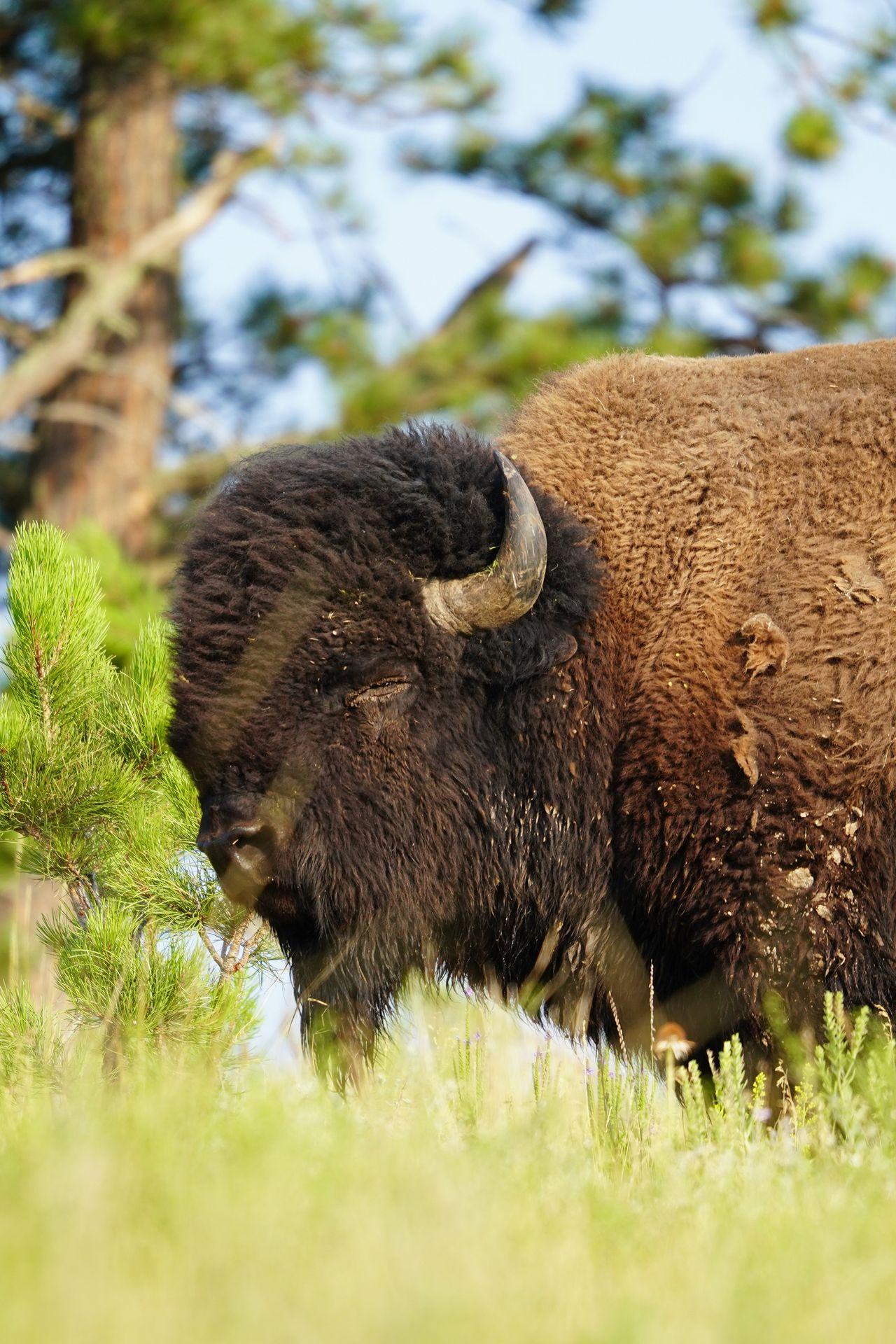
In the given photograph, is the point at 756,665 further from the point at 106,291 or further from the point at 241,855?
the point at 106,291

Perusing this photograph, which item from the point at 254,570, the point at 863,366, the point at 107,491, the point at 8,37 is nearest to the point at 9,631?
the point at 254,570

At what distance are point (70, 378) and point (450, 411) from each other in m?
3.17

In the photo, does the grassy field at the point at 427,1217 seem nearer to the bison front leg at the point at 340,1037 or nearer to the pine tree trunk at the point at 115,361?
the bison front leg at the point at 340,1037

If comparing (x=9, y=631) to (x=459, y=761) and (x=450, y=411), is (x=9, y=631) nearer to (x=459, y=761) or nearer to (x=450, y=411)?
(x=459, y=761)

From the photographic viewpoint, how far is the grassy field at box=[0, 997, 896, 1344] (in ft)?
5.90

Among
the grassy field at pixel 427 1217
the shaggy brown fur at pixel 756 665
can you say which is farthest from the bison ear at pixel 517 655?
the grassy field at pixel 427 1217

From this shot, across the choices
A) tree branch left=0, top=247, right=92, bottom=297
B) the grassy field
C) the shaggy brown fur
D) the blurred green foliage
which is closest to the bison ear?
the shaggy brown fur

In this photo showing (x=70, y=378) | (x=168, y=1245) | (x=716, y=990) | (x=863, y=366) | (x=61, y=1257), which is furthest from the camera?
(x=70, y=378)

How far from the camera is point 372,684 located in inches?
162

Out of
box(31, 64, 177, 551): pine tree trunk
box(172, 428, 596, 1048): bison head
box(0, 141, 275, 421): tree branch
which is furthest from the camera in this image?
box(31, 64, 177, 551): pine tree trunk

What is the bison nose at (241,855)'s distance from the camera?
152 inches

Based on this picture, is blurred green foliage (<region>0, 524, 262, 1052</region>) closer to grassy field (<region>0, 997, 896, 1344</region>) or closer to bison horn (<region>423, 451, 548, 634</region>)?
grassy field (<region>0, 997, 896, 1344</region>)

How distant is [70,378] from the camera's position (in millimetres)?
12297

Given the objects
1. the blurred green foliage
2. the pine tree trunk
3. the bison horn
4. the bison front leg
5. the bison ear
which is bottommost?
the pine tree trunk
